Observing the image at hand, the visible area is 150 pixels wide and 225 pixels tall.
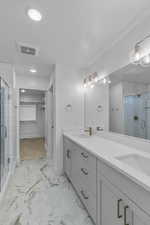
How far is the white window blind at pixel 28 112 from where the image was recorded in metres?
6.33

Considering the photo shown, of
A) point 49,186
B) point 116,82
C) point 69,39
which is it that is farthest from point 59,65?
point 49,186

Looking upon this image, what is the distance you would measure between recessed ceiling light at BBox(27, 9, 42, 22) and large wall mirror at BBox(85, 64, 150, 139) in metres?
1.26

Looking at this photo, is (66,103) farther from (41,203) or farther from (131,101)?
(41,203)

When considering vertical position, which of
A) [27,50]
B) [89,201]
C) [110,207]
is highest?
[27,50]

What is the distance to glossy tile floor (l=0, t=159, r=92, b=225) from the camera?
1.52 m

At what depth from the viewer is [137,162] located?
1.30 metres

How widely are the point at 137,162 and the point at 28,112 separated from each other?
5994 mm

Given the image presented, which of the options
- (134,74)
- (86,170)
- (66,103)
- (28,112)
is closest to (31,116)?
(28,112)

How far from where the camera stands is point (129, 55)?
1.67m

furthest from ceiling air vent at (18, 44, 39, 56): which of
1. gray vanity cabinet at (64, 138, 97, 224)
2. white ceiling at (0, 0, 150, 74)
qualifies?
gray vanity cabinet at (64, 138, 97, 224)

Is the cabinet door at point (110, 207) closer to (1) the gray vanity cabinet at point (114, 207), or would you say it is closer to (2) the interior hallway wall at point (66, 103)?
(1) the gray vanity cabinet at point (114, 207)

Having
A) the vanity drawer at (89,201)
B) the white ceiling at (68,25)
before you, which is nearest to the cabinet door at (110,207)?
the vanity drawer at (89,201)

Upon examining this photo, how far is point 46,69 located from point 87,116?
1595mm

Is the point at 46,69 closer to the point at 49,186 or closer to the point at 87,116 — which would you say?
the point at 87,116
